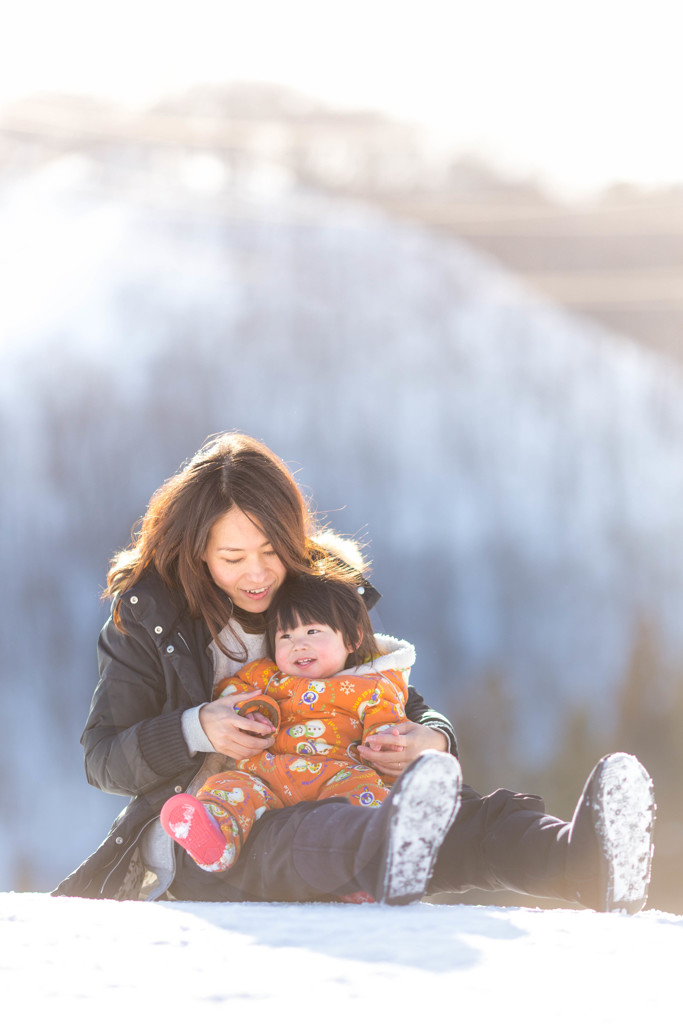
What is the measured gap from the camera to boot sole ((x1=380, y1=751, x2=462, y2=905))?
111 centimetres

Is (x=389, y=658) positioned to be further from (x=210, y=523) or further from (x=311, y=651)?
(x=210, y=523)

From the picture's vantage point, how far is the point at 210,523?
65.4 inches

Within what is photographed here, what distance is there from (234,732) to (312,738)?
128 millimetres

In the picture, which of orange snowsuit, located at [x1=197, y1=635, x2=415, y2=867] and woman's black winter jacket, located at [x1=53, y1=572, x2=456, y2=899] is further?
woman's black winter jacket, located at [x1=53, y1=572, x2=456, y2=899]

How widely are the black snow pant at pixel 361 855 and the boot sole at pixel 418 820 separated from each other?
21mm

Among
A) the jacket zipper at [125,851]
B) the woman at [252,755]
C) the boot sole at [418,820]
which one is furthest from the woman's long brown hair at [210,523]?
the boot sole at [418,820]

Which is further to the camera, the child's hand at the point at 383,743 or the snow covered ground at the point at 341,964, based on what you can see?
the child's hand at the point at 383,743

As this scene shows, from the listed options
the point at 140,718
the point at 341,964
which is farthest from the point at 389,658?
the point at 341,964

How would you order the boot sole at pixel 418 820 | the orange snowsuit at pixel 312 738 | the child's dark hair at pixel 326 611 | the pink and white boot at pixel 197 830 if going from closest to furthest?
the boot sole at pixel 418 820, the pink and white boot at pixel 197 830, the orange snowsuit at pixel 312 738, the child's dark hair at pixel 326 611

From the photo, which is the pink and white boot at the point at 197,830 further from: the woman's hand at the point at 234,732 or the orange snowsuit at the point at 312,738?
the woman's hand at the point at 234,732

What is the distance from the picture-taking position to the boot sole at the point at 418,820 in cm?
111

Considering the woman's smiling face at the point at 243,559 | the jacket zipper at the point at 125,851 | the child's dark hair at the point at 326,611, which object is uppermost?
the woman's smiling face at the point at 243,559

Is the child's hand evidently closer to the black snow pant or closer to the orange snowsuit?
the orange snowsuit

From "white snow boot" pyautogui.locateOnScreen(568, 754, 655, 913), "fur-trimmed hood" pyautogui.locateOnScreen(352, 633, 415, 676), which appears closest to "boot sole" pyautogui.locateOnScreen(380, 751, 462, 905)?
"white snow boot" pyautogui.locateOnScreen(568, 754, 655, 913)
